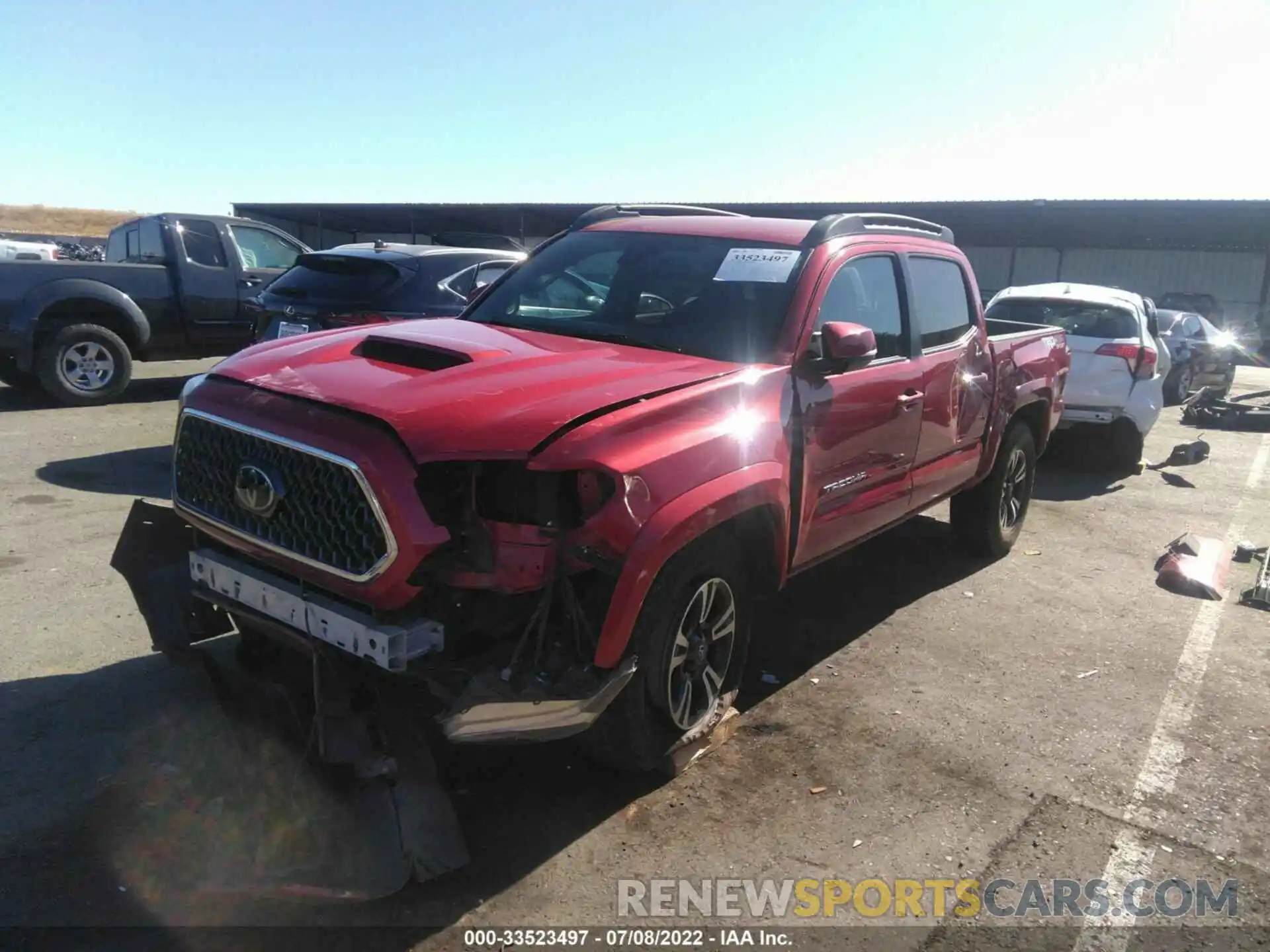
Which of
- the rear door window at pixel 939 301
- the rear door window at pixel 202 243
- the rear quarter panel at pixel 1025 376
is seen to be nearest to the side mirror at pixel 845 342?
the rear door window at pixel 939 301

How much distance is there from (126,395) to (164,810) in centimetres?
909

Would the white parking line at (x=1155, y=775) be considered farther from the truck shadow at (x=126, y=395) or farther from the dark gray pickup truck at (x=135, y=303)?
the truck shadow at (x=126, y=395)

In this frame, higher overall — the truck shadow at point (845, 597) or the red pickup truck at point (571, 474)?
the red pickup truck at point (571, 474)

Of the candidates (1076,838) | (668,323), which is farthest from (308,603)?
(1076,838)

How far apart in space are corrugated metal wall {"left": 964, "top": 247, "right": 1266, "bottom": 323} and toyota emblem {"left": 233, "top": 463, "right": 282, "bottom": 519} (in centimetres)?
3545

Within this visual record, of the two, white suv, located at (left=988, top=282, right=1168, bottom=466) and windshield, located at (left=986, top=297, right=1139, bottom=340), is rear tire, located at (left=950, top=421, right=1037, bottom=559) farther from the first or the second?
windshield, located at (left=986, top=297, right=1139, bottom=340)

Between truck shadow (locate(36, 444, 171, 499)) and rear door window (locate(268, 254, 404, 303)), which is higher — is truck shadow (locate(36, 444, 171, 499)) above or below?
below

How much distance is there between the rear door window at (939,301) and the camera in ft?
16.9

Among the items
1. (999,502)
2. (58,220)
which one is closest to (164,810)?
(999,502)

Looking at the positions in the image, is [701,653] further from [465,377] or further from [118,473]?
[118,473]

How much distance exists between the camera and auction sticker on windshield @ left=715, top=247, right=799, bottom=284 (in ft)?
13.8

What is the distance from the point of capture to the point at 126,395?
438 inches

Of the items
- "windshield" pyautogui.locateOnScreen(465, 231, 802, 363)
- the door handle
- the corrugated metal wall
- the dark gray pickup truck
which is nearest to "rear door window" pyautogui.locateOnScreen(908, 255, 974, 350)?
the door handle

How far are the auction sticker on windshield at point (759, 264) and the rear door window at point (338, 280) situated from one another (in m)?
3.80
